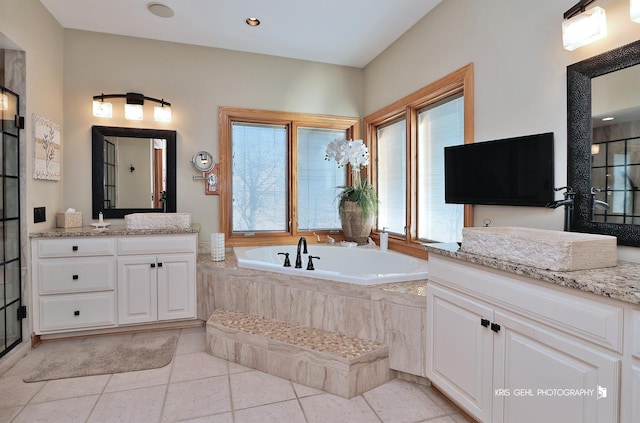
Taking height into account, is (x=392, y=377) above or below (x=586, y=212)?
below

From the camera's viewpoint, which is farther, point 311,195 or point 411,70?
point 311,195

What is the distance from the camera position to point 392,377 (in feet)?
7.30

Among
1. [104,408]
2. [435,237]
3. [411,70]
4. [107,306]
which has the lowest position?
[104,408]

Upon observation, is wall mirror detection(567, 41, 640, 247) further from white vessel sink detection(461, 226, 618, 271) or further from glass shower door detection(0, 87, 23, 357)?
glass shower door detection(0, 87, 23, 357)

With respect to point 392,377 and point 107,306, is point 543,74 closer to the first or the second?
point 392,377

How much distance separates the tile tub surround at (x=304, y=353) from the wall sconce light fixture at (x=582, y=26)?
1899 millimetres

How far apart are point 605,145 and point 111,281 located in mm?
3410

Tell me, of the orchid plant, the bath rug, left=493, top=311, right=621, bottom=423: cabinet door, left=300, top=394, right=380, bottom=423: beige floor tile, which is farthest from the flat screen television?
the bath rug

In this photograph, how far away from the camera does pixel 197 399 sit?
203cm

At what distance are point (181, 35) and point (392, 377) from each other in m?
3.46

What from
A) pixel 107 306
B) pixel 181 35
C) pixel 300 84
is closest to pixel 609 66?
pixel 300 84

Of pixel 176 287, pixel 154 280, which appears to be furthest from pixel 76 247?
pixel 176 287

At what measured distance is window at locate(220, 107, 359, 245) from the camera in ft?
12.3

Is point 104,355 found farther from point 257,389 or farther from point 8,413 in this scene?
point 257,389
